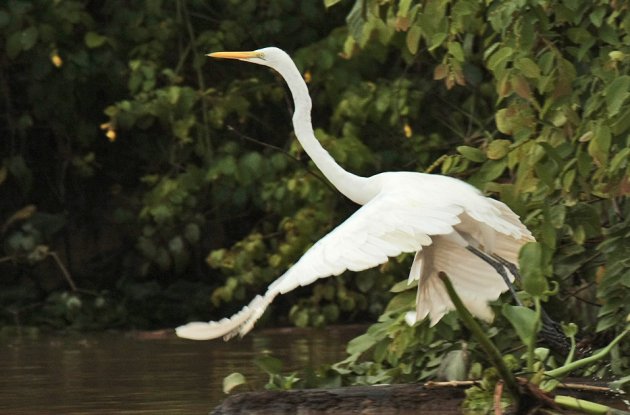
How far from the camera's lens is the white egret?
13.7 feet

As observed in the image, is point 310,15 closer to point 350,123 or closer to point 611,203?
point 350,123

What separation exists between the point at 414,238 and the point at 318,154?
1173mm

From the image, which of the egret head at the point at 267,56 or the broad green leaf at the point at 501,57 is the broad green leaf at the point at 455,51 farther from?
the egret head at the point at 267,56

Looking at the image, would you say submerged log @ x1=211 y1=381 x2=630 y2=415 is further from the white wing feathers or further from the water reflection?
the white wing feathers

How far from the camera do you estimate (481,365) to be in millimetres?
5875

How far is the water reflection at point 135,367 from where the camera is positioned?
6055 mm

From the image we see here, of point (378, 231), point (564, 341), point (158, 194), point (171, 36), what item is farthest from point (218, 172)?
point (378, 231)

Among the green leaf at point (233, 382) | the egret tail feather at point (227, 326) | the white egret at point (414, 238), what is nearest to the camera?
the egret tail feather at point (227, 326)

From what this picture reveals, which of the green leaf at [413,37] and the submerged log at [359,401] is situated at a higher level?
the green leaf at [413,37]

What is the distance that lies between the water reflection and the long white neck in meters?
0.90

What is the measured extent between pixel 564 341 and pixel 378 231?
130 centimetres

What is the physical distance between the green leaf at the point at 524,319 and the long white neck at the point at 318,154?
1.06 meters

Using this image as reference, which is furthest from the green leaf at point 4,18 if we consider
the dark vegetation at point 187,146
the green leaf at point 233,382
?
the green leaf at point 233,382

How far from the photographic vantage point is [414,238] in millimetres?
4469
